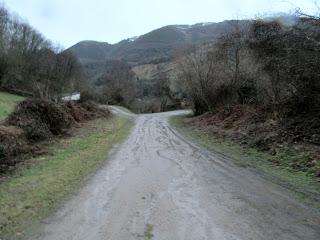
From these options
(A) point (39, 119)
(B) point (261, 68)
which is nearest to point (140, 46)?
(B) point (261, 68)

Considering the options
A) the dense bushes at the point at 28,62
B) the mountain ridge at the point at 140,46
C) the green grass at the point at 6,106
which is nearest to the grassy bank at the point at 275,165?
the green grass at the point at 6,106

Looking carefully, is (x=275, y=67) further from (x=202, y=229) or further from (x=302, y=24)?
(x=202, y=229)

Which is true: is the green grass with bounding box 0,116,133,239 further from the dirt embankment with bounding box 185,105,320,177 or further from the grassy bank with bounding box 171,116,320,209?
the dirt embankment with bounding box 185,105,320,177

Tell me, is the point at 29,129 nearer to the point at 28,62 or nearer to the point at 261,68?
the point at 261,68

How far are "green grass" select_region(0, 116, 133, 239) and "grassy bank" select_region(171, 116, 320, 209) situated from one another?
15.4 ft

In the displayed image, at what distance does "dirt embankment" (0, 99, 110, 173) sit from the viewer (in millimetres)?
12961

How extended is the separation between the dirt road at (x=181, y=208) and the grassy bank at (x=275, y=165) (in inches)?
16.2

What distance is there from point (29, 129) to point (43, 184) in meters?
7.41

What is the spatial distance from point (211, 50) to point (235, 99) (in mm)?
6387

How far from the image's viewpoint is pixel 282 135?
1470 cm

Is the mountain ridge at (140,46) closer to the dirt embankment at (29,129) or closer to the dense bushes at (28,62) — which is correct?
the dense bushes at (28,62)

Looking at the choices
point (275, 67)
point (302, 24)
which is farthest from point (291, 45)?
point (275, 67)

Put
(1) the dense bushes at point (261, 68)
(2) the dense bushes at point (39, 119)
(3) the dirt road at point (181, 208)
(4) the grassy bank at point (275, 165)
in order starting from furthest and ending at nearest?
(2) the dense bushes at point (39, 119) < (1) the dense bushes at point (261, 68) < (4) the grassy bank at point (275, 165) < (3) the dirt road at point (181, 208)

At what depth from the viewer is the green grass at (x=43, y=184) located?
668 cm
